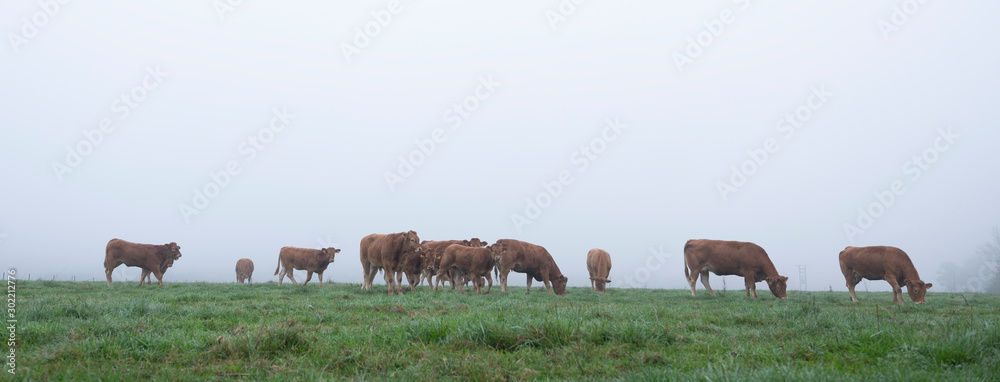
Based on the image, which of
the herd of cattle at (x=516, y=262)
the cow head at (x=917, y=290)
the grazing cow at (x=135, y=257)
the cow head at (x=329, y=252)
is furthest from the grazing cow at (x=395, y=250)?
the cow head at (x=917, y=290)

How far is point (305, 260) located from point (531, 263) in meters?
11.8

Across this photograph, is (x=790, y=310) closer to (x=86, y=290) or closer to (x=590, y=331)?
(x=590, y=331)

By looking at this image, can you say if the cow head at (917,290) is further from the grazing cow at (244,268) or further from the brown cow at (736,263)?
the grazing cow at (244,268)

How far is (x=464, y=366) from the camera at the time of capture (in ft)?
13.5

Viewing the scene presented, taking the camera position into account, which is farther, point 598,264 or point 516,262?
point 598,264

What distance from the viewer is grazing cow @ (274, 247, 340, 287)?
23.5 m

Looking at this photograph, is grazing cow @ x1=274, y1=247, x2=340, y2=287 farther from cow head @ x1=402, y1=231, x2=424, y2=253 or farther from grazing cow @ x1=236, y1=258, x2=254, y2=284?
grazing cow @ x1=236, y1=258, x2=254, y2=284

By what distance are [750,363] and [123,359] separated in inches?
218

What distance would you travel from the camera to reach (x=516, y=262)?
18.9 m

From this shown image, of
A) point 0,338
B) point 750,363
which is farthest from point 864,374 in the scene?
point 0,338

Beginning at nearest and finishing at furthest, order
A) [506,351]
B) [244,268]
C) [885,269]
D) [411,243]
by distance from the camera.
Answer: [506,351], [411,243], [885,269], [244,268]

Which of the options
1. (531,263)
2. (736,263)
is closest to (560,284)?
(531,263)

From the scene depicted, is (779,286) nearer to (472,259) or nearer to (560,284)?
(560,284)

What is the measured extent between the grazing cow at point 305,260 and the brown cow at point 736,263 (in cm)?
1606
